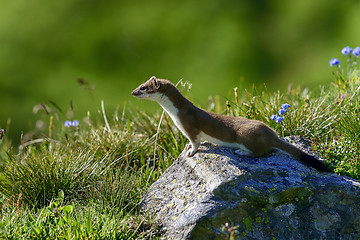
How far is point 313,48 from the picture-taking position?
464 inches

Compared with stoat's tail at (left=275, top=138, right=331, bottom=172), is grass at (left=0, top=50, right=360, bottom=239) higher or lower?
higher

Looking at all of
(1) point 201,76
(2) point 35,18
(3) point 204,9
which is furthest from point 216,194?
(2) point 35,18

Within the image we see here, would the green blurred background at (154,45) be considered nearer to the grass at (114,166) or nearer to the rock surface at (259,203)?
the grass at (114,166)

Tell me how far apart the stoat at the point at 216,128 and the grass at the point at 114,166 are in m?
0.59

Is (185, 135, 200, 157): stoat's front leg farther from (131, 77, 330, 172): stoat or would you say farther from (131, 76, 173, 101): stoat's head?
(131, 76, 173, 101): stoat's head

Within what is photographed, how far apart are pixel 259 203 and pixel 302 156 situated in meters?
0.69

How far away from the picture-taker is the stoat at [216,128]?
4.52m

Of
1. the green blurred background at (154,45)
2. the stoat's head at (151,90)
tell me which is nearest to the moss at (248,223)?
the stoat's head at (151,90)

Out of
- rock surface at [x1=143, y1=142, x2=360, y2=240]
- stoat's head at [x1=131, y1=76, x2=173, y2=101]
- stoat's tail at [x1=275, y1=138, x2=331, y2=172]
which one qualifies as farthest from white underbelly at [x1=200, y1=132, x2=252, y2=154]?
stoat's head at [x1=131, y1=76, x2=173, y2=101]

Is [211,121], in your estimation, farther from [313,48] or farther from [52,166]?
[313,48]

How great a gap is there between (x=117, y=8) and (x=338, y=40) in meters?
5.63

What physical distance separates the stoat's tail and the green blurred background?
21.5 feet

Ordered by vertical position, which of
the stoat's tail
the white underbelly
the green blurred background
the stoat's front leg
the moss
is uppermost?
the green blurred background

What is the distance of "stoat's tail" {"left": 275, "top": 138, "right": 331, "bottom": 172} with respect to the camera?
14.6 ft
